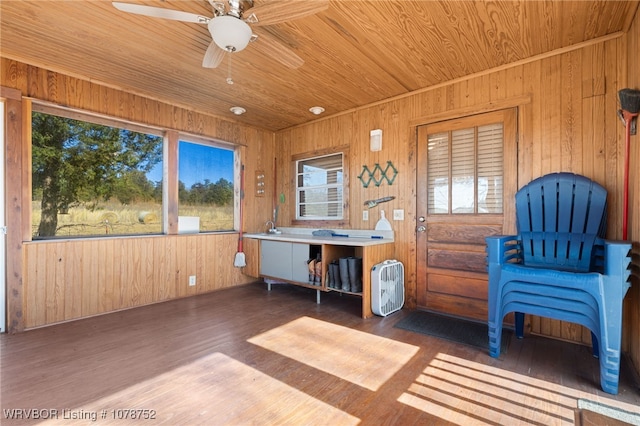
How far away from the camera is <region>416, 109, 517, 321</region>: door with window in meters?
2.92

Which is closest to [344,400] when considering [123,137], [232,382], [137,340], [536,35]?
[232,382]

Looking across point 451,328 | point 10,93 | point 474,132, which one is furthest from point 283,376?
point 10,93

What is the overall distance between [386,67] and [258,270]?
3.07 m

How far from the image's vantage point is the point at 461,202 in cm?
315

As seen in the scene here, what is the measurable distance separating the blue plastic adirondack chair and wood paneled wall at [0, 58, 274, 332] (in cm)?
351

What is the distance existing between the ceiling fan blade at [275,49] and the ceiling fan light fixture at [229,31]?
0.75 ft

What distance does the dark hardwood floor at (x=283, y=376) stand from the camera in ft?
5.27

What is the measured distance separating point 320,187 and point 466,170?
6.90ft

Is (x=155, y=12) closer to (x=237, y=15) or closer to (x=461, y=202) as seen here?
(x=237, y=15)

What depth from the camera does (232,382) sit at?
6.25ft

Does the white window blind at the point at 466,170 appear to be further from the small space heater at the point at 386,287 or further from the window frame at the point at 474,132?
the small space heater at the point at 386,287

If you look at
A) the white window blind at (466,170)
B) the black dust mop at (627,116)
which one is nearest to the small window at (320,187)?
the white window blind at (466,170)

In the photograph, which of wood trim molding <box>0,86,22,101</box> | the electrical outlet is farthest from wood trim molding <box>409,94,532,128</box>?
wood trim molding <box>0,86,22,101</box>

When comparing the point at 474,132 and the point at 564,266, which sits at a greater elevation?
the point at 474,132
